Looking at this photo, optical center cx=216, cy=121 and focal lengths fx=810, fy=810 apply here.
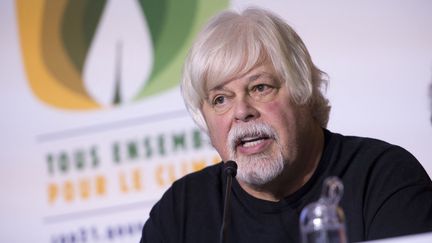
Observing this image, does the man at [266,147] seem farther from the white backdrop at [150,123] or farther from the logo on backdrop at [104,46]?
the logo on backdrop at [104,46]

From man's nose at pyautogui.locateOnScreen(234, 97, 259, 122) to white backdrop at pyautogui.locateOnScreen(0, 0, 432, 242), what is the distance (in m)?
0.77

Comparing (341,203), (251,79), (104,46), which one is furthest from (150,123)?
(341,203)

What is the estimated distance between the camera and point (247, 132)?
2152mm

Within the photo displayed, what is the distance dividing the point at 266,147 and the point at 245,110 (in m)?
0.12

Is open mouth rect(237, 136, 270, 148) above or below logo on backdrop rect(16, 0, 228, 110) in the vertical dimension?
below

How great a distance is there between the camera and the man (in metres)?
2.15

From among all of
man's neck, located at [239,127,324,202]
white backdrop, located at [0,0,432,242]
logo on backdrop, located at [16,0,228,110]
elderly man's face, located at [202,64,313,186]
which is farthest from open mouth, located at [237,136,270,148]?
logo on backdrop, located at [16,0,228,110]

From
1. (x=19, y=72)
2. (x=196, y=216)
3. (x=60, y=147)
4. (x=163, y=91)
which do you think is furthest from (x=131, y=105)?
(x=196, y=216)

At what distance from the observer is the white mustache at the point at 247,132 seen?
2152 millimetres

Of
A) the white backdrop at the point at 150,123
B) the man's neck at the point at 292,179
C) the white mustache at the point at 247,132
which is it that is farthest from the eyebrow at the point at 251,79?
the white backdrop at the point at 150,123

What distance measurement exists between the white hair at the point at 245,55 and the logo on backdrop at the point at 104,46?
0.82m

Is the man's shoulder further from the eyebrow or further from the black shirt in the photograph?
the eyebrow

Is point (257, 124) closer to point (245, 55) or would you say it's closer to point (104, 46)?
point (245, 55)

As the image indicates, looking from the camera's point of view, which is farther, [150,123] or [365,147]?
[150,123]
